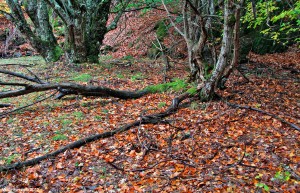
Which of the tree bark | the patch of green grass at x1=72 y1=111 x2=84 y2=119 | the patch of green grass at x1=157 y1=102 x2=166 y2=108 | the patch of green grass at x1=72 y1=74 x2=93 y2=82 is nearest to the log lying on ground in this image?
the patch of green grass at x1=72 y1=111 x2=84 y2=119

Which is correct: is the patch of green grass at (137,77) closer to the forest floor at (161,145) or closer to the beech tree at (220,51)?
the forest floor at (161,145)

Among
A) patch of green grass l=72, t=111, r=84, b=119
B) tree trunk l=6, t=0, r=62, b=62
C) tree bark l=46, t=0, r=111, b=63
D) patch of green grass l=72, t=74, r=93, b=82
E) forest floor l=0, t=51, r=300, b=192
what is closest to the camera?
forest floor l=0, t=51, r=300, b=192

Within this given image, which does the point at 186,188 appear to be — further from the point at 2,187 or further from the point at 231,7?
the point at 231,7

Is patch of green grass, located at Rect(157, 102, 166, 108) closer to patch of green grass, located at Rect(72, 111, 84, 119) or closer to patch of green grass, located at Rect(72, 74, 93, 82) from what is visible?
patch of green grass, located at Rect(72, 111, 84, 119)

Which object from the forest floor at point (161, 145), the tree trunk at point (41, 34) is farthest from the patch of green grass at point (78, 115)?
the tree trunk at point (41, 34)

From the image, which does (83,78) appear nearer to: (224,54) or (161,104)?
(161,104)

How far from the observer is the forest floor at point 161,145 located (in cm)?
418

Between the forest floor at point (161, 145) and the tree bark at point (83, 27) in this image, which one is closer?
the forest floor at point (161, 145)

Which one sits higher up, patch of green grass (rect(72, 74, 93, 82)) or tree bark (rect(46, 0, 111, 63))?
tree bark (rect(46, 0, 111, 63))

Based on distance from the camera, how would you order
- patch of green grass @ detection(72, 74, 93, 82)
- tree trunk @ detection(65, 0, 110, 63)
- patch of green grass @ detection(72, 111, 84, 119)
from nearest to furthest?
patch of green grass @ detection(72, 111, 84, 119) < patch of green grass @ detection(72, 74, 93, 82) < tree trunk @ detection(65, 0, 110, 63)

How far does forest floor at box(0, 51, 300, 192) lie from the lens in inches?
165

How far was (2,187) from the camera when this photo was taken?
13.8 feet

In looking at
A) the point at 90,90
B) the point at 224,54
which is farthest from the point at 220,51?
the point at 90,90

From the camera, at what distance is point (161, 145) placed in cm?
533
